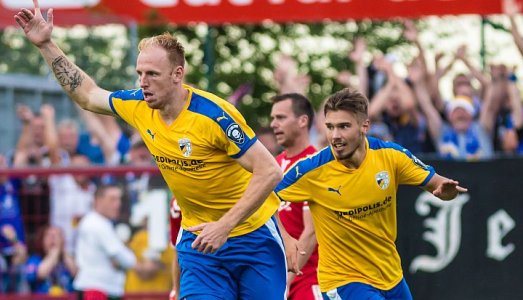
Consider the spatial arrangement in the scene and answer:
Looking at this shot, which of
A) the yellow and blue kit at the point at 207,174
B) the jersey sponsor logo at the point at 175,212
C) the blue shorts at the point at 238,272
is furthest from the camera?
the jersey sponsor logo at the point at 175,212

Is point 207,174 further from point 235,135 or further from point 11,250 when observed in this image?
point 11,250

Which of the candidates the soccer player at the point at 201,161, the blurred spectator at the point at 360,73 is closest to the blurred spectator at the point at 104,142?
the blurred spectator at the point at 360,73

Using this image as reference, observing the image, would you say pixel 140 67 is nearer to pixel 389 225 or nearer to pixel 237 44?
pixel 389 225

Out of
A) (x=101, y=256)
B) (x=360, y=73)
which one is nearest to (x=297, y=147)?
(x=101, y=256)

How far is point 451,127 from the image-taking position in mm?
12977

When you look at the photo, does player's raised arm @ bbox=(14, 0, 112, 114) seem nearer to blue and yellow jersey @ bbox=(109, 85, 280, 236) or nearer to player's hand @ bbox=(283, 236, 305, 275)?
blue and yellow jersey @ bbox=(109, 85, 280, 236)

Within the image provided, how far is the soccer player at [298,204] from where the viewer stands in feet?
30.6

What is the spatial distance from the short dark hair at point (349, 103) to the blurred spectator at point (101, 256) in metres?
4.75

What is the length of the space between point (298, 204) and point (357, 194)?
1179 mm

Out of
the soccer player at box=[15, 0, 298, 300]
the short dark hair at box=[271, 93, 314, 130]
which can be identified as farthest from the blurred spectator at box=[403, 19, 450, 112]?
the soccer player at box=[15, 0, 298, 300]

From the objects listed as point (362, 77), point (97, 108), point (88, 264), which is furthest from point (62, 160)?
point (97, 108)

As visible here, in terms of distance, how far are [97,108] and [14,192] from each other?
5713 millimetres

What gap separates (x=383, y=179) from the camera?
845cm

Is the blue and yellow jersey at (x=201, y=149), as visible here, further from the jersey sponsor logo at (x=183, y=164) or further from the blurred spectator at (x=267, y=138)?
the blurred spectator at (x=267, y=138)
